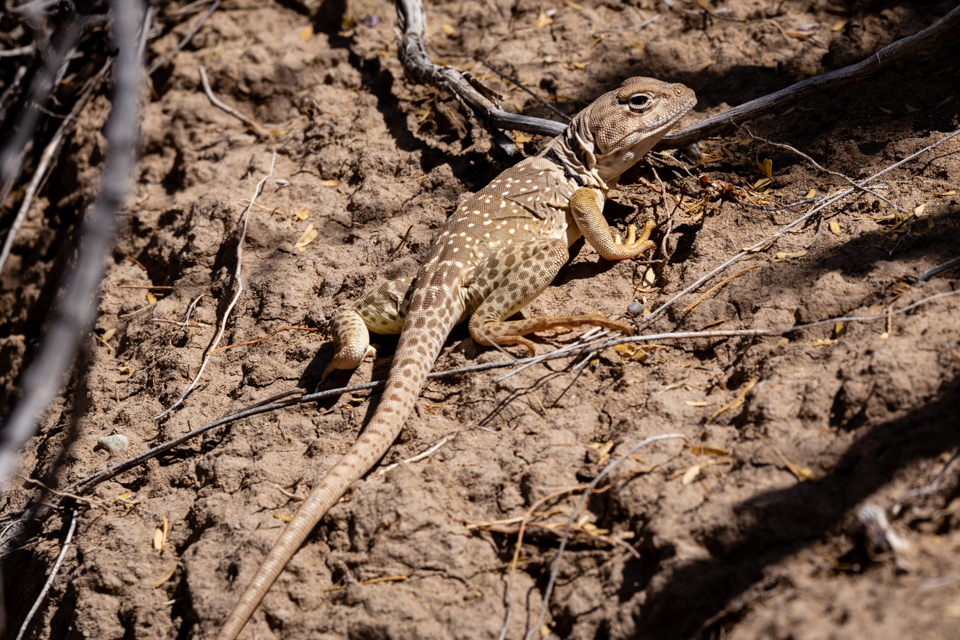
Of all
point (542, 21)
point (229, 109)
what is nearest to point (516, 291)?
point (542, 21)

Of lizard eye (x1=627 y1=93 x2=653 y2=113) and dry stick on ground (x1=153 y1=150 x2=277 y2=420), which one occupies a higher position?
lizard eye (x1=627 y1=93 x2=653 y2=113)

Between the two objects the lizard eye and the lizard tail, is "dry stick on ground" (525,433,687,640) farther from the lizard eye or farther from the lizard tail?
the lizard eye

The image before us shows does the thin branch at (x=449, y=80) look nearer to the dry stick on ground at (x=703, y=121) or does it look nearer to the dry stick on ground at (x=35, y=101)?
the dry stick on ground at (x=703, y=121)

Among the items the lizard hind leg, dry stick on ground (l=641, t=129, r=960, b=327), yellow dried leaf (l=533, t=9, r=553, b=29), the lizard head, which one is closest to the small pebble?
the lizard hind leg

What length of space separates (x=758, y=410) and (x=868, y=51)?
13.1 ft

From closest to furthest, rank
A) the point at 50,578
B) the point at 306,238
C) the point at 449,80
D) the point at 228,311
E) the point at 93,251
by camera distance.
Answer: the point at 93,251
the point at 50,578
the point at 228,311
the point at 306,238
the point at 449,80

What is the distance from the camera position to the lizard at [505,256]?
4.04 metres

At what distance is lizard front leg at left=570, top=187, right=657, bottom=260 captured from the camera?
466cm

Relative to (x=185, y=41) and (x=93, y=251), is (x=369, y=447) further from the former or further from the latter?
(x=185, y=41)

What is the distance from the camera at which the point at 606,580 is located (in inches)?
119

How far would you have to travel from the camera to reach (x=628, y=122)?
494 centimetres

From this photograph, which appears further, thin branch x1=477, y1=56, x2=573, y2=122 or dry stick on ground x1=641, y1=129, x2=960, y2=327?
thin branch x1=477, y1=56, x2=573, y2=122

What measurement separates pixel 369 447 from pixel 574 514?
1238 mm

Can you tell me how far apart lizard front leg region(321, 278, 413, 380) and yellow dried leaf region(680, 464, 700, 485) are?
2190 mm
